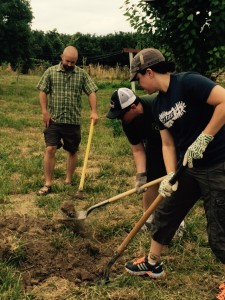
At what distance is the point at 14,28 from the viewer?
20797 mm

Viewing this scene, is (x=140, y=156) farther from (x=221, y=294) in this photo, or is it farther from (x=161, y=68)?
(x=221, y=294)

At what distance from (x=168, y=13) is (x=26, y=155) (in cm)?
344

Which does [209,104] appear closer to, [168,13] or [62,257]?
[62,257]

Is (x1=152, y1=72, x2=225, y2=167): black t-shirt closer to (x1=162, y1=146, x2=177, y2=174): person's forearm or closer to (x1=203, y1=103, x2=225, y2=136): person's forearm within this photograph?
(x1=203, y1=103, x2=225, y2=136): person's forearm

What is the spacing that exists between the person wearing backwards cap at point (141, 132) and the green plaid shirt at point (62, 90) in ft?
5.59

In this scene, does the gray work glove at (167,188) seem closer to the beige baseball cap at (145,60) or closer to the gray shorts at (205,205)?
the gray shorts at (205,205)

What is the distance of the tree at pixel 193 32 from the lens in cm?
646

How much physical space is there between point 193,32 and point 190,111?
3.94 metres

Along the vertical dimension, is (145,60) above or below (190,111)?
above

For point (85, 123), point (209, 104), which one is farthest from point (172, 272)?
point (85, 123)

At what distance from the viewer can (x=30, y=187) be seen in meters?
5.75

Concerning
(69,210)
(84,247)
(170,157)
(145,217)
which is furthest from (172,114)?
(69,210)

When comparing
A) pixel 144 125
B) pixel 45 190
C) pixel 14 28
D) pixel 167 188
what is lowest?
pixel 45 190

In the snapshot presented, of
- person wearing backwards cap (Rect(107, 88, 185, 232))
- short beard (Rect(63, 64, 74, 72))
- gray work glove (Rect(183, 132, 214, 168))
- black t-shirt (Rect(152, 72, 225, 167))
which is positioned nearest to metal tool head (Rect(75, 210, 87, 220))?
person wearing backwards cap (Rect(107, 88, 185, 232))
